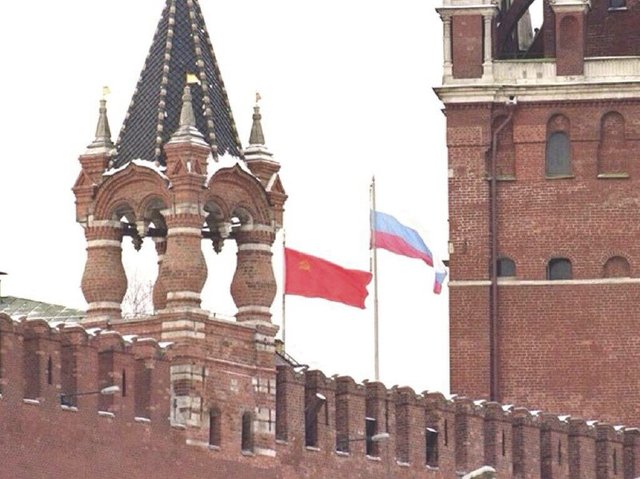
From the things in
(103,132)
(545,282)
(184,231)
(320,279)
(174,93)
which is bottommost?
(320,279)

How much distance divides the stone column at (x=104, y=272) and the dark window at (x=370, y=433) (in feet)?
23.0

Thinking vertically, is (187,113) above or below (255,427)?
above

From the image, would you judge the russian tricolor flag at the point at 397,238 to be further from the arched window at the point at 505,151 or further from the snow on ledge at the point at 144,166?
the snow on ledge at the point at 144,166

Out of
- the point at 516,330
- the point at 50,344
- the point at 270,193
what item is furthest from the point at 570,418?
the point at 50,344

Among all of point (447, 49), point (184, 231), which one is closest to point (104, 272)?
point (184, 231)

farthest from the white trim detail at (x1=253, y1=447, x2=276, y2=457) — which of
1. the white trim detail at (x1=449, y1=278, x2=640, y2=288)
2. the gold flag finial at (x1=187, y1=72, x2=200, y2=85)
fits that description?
the white trim detail at (x1=449, y1=278, x2=640, y2=288)

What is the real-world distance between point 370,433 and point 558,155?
14.2 metres

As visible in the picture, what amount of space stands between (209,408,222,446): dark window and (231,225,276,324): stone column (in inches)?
76.3

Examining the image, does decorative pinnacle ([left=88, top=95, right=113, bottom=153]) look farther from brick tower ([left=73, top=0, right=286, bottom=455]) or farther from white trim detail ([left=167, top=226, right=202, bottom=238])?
white trim detail ([left=167, top=226, right=202, bottom=238])

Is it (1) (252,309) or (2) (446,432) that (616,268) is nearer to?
(2) (446,432)

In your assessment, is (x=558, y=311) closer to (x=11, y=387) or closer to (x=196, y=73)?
(x=196, y=73)

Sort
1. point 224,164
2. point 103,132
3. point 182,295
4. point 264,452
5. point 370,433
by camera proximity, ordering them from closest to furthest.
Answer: point 182,295 < point 224,164 < point 103,132 < point 264,452 < point 370,433

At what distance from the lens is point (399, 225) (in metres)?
80.8

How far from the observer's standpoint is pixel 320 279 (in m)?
74.9
